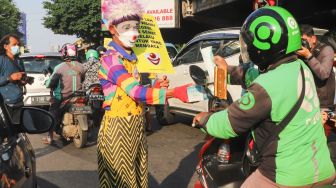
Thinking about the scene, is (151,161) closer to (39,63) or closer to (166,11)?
(39,63)

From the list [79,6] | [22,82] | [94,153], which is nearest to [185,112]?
[94,153]

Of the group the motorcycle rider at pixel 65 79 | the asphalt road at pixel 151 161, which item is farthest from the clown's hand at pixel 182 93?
the motorcycle rider at pixel 65 79

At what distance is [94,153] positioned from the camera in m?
7.21

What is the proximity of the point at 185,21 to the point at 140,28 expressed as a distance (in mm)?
25286

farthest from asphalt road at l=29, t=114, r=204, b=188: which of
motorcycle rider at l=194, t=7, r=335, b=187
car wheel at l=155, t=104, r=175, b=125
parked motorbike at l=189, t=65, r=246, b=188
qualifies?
motorcycle rider at l=194, t=7, r=335, b=187

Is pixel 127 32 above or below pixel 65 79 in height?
above

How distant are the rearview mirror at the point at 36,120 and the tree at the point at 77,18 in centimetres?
3585

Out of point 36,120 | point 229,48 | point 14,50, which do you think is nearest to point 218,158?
point 36,120

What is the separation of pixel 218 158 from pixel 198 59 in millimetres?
5465

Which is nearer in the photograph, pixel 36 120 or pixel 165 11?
pixel 36 120

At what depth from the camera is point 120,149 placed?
3314 millimetres

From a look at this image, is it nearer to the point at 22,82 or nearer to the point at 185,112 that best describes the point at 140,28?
the point at 22,82

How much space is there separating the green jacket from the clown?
93 centimetres

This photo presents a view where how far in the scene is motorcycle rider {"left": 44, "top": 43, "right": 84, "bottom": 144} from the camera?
7.73m
